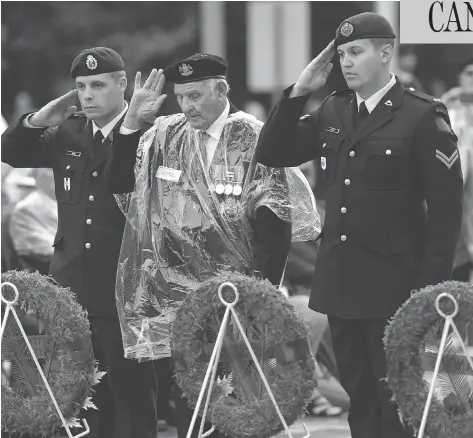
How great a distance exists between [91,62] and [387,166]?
1630 mm

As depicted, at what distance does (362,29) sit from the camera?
19.4ft

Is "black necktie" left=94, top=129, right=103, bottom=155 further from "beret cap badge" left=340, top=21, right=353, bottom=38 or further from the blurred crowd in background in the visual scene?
the blurred crowd in background

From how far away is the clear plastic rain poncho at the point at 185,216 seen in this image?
21.0 ft

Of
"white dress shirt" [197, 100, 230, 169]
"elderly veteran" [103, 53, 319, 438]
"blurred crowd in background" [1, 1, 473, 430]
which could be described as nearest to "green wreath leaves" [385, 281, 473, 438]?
"elderly veteran" [103, 53, 319, 438]

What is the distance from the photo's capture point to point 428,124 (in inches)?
232

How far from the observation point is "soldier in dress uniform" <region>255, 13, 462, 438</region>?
5.87m

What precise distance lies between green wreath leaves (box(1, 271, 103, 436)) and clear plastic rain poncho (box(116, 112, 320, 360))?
41 cm

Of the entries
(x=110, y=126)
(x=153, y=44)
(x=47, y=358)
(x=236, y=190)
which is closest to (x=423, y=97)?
(x=236, y=190)

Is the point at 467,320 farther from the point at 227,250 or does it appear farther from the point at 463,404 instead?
the point at 227,250

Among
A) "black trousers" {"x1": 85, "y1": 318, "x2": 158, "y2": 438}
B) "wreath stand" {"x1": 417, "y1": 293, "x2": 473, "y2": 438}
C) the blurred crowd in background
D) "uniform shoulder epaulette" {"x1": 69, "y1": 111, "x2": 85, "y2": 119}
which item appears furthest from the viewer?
the blurred crowd in background

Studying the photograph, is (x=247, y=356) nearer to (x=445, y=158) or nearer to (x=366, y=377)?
(x=366, y=377)

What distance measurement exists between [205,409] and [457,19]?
7.80 feet

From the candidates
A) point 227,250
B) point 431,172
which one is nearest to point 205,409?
point 227,250

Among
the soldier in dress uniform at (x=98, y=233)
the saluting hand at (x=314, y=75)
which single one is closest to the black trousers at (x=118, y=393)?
the soldier in dress uniform at (x=98, y=233)
